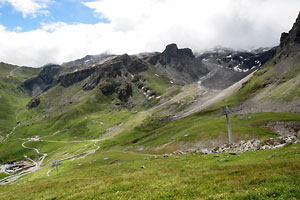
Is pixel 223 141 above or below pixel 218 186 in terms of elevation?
below

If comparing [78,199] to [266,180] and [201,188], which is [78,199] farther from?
[266,180]

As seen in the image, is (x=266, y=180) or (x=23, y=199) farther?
(x=23, y=199)

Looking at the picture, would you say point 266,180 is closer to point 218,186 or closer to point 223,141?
point 218,186

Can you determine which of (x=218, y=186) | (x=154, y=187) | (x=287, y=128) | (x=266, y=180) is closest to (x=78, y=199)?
(x=154, y=187)

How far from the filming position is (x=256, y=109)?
185 m

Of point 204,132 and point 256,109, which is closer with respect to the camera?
point 204,132

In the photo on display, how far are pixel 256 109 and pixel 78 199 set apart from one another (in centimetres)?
19565

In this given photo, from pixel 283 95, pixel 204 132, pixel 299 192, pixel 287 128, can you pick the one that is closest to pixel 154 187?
pixel 299 192

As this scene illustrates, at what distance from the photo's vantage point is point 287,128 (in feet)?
332

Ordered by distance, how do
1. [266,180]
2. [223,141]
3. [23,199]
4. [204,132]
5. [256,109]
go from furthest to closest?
[256,109], [204,132], [223,141], [23,199], [266,180]

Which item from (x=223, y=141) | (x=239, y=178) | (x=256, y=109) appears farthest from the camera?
(x=256, y=109)

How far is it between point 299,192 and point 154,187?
1318 cm

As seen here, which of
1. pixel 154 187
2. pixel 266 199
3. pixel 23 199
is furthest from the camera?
pixel 23 199

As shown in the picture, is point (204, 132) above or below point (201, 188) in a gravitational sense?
below
